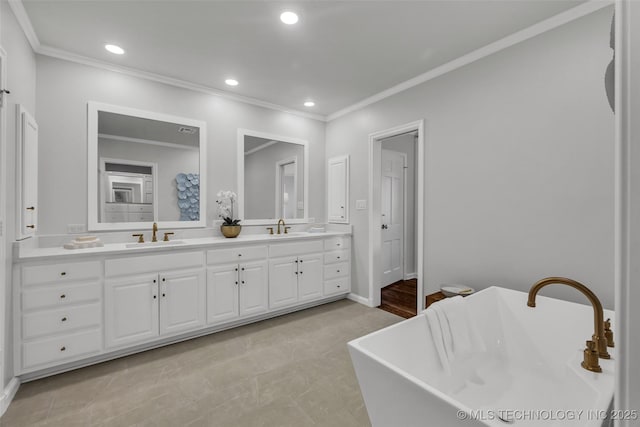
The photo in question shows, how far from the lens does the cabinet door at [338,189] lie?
4066 millimetres

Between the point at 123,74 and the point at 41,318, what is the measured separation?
2.29 metres

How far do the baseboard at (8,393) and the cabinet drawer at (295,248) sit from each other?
84.2 inches

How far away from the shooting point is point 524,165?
232 centimetres

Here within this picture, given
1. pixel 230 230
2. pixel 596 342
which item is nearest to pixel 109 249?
pixel 230 230

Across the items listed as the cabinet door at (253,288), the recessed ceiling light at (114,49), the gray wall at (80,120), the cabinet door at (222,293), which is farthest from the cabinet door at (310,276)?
the recessed ceiling light at (114,49)

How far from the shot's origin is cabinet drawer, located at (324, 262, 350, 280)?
12.4ft

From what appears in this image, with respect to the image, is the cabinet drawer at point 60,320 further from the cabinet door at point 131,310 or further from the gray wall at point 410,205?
the gray wall at point 410,205

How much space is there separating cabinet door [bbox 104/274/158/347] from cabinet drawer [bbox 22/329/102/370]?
10cm

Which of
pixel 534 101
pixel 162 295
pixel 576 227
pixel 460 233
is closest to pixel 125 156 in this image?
pixel 162 295

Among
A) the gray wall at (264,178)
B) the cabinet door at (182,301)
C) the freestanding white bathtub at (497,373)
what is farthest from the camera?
the gray wall at (264,178)

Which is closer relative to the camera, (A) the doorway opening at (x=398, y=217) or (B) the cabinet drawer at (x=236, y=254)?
(B) the cabinet drawer at (x=236, y=254)

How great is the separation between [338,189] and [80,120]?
2.98 meters

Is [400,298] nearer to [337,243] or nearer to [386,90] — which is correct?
[337,243]

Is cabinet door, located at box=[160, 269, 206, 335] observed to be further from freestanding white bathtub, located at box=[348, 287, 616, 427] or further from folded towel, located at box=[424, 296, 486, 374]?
folded towel, located at box=[424, 296, 486, 374]
